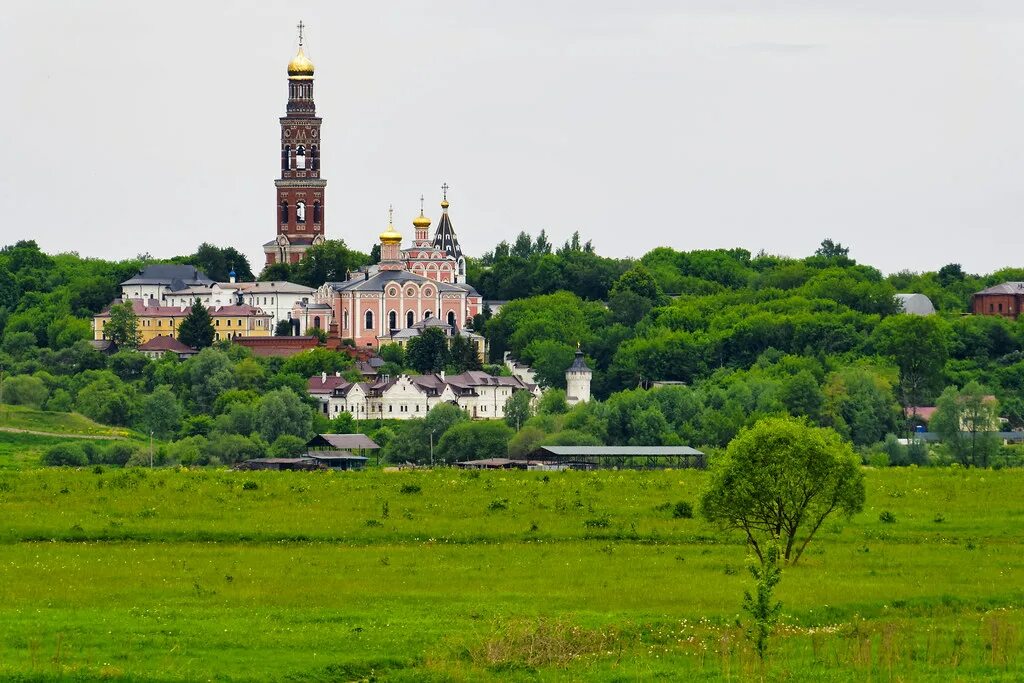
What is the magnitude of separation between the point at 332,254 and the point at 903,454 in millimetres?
70952

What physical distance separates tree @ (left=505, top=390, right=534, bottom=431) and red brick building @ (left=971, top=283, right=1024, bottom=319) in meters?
38.4

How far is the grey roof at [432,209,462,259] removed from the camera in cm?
17002

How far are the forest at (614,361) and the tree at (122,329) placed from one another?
2509 mm

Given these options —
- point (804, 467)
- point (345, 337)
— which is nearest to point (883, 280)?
point (345, 337)

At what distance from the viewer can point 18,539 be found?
155 feet

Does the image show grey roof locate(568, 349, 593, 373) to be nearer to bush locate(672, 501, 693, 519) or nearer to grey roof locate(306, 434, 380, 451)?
grey roof locate(306, 434, 380, 451)

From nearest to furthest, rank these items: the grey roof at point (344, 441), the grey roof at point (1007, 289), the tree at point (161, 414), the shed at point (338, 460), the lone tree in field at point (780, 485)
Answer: the lone tree in field at point (780, 485) → the shed at point (338, 460) → the grey roof at point (344, 441) → the tree at point (161, 414) → the grey roof at point (1007, 289)

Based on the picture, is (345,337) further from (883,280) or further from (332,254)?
(883,280)

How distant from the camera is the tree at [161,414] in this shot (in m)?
116

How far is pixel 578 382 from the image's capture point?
134 metres

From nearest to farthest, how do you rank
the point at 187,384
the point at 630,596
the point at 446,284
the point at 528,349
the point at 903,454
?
the point at 630,596
the point at 903,454
the point at 187,384
the point at 528,349
the point at 446,284

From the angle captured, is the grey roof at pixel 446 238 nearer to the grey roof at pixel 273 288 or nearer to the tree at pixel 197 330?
the grey roof at pixel 273 288

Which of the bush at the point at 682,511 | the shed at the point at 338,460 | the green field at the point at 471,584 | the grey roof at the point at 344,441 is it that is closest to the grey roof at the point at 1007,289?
the grey roof at the point at 344,441

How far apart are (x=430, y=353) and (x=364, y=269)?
21922 millimetres
